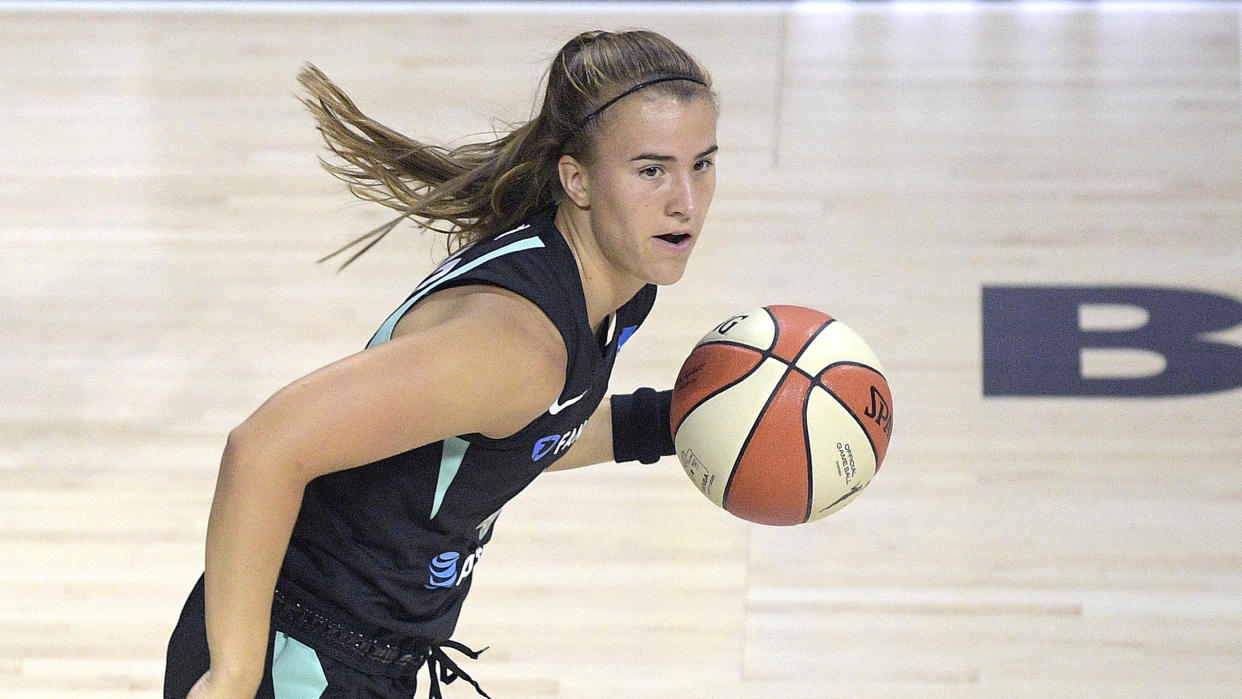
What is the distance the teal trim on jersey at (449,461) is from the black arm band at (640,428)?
1.80 ft

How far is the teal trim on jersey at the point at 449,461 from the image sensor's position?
1881mm

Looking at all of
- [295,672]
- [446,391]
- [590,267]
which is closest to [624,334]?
[590,267]

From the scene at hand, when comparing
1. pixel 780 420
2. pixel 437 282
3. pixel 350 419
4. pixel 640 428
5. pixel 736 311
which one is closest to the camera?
pixel 350 419

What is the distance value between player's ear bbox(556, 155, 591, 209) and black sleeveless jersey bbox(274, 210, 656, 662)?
0.05m

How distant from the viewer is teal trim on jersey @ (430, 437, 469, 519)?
188cm

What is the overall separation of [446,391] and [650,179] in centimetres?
41

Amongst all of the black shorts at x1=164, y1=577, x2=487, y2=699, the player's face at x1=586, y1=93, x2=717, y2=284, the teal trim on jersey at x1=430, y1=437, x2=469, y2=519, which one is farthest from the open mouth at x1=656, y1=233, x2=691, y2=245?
the black shorts at x1=164, y1=577, x2=487, y2=699

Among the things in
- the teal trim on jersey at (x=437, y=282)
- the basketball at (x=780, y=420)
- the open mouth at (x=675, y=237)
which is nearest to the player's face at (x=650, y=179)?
the open mouth at (x=675, y=237)

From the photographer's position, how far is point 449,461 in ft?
6.20

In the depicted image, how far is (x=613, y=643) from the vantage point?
321 cm

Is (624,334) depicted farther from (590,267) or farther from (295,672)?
(295,672)

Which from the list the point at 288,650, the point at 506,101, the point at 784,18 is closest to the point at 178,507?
the point at 288,650

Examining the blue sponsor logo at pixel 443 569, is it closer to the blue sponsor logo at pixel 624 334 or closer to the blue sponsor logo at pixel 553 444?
the blue sponsor logo at pixel 553 444

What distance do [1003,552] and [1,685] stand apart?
2136 mm
